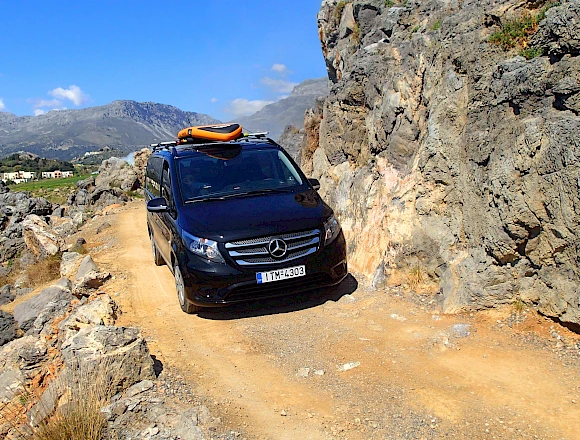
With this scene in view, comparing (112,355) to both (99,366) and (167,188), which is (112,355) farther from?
(167,188)

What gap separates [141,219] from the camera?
16.2 m

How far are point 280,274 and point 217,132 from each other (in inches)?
171

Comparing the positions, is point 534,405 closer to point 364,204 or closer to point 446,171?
point 446,171

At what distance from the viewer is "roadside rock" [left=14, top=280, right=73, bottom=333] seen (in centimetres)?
834

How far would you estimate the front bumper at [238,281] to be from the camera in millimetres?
6008

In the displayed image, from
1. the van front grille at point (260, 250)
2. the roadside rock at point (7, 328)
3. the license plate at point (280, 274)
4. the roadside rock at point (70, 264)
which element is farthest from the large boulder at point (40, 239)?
the license plate at point (280, 274)

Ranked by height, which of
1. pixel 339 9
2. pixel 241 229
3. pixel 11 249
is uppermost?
pixel 339 9

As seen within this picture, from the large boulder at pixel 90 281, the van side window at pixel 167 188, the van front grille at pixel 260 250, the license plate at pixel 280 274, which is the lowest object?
the large boulder at pixel 90 281

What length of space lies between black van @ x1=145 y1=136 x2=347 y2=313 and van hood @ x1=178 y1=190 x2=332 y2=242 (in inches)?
0.5

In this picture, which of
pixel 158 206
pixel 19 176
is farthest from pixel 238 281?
pixel 19 176

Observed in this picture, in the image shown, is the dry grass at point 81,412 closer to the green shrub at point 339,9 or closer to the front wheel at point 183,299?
the front wheel at point 183,299

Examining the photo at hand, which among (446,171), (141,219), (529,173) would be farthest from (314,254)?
(141,219)

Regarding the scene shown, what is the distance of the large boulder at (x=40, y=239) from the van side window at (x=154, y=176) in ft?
16.6

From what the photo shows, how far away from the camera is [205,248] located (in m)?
6.07
